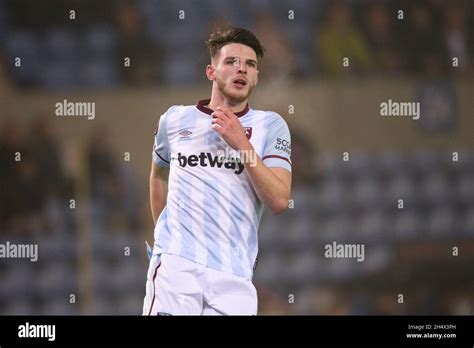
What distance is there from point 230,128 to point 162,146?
1.82ft

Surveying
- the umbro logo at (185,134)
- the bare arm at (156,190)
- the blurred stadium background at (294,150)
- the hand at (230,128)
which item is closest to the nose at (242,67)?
the hand at (230,128)

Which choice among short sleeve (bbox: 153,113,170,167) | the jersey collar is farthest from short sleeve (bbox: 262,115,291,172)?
short sleeve (bbox: 153,113,170,167)

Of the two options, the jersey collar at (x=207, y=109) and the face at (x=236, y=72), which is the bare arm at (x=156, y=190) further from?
the face at (x=236, y=72)

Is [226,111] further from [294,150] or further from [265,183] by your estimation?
[294,150]

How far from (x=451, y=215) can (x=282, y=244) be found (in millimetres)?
1444

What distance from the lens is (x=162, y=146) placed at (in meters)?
4.53

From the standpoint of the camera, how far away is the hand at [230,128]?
4.04 metres

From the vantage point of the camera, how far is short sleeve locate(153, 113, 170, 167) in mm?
4496

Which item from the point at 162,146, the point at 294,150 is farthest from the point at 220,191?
the point at 294,150
